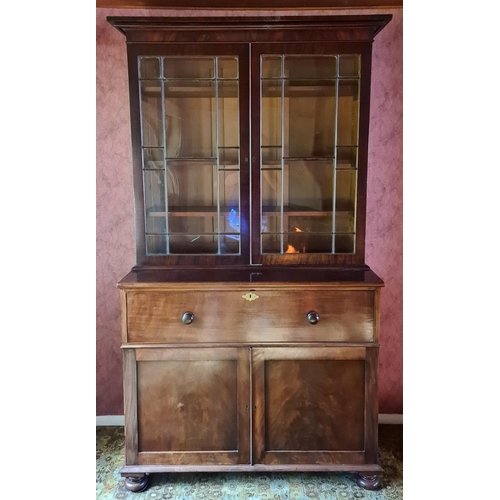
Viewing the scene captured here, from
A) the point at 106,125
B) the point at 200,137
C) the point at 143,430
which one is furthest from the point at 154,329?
the point at 106,125

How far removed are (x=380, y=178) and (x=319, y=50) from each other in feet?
2.14

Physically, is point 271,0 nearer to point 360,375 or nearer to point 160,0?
point 160,0

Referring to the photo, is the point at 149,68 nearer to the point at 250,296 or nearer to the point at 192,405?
the point at 250,296

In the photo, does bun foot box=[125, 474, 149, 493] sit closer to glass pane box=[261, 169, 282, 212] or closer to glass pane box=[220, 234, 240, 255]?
glass pane box=[220, 234, 240, 255]

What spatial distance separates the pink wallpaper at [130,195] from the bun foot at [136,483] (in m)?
0.49

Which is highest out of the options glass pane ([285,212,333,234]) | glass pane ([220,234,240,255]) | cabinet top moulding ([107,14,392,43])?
cabinet top moulding ([107,14,392,43])

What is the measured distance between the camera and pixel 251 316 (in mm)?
→ 1606

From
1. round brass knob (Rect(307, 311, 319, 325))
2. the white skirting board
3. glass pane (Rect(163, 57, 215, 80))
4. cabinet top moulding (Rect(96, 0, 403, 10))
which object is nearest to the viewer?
round brass knob (Rect(307, 311, 319, 325))

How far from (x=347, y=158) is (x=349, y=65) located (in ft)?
1.15

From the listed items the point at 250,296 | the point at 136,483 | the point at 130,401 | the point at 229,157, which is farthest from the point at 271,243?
the point at 136,483

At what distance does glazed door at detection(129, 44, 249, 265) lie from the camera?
5.51 ft

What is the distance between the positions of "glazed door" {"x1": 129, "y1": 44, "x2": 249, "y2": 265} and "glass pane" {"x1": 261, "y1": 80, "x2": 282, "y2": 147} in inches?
2.8

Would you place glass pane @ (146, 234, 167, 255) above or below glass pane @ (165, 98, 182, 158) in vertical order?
below

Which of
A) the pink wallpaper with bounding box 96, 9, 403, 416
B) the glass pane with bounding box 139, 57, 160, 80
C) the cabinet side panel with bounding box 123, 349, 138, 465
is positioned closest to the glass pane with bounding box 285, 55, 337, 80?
the pink wallpaper with bounding box 96, 9, 403, 416
